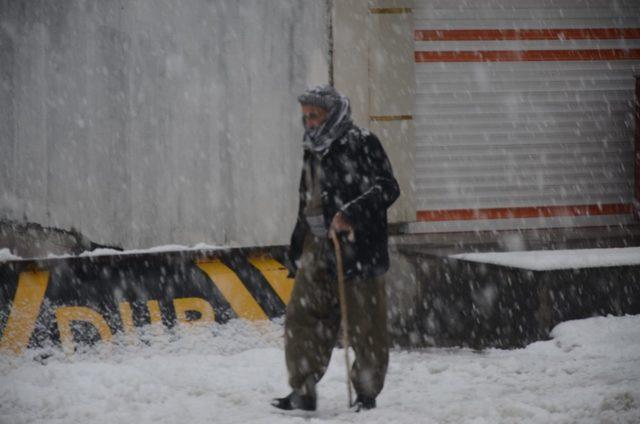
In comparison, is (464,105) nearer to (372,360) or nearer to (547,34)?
(547,34)

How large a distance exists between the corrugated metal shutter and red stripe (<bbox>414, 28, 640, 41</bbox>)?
0.01m

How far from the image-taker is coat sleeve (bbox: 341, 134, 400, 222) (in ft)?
17.0

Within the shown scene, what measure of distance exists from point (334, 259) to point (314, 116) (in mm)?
870

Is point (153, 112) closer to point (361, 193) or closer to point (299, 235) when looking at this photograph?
point (299, 235)

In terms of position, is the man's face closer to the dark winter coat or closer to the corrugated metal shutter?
the dark winter coat

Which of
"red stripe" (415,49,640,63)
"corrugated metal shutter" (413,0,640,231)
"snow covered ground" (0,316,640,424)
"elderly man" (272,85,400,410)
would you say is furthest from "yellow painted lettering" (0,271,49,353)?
"red stripe" (415,49,640,63)

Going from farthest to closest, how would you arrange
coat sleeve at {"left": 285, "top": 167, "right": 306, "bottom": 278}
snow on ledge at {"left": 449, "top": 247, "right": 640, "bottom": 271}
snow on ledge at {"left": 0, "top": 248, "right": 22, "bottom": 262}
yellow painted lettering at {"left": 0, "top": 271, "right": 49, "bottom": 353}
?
1. snow on ledge at {"left": 0, "top": 248, "right": 22, "bottom": 262}
2. snow on ledge at {"left": 449, "top": 247, "right": 640, "bottom": 271}
3. yellow painted lettering at {"left": 0, "top": 271, "right": 49, "bottom": 353}
4. coat sleeve at {"left": 285, "top": 167, "right": 306, "bottom": 278}

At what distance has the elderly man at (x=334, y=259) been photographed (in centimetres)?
524

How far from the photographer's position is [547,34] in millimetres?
10031

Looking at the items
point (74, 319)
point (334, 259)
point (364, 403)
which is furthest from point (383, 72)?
point (364, 403)

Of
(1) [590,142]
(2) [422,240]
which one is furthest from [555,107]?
(2) [422,240]

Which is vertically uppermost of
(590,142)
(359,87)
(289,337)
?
(359,87)

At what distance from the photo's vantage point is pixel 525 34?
32.6ft

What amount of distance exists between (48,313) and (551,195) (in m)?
5.74
